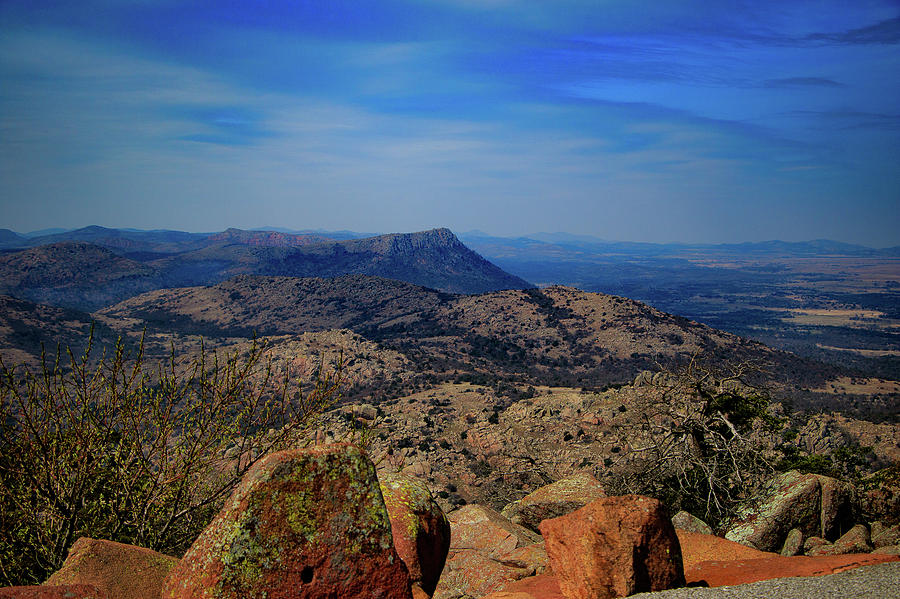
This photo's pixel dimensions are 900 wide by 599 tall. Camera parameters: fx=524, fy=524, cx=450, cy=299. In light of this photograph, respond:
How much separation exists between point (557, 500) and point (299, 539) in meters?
10.8

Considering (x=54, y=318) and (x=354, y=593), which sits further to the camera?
(x=54, y=318)

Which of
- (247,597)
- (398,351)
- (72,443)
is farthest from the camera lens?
(398,351)

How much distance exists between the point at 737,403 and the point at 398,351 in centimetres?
5136

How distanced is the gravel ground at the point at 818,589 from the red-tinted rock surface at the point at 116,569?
22.3ft

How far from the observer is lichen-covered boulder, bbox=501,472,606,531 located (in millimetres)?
14805

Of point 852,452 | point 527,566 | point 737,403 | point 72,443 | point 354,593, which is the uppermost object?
point 72,443

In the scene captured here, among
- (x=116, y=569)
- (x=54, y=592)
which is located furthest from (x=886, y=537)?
(x=54, y=592)

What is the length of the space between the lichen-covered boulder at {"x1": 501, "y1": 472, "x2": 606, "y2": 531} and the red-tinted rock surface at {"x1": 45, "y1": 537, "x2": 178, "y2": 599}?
34.4 ft

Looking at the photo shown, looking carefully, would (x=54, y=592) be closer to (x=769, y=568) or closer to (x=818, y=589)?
(x=818, y=589)

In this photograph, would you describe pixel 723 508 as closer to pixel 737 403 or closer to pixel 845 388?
pixel 737 403

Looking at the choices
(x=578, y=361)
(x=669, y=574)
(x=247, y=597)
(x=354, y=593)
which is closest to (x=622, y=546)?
(x=669, y=574)

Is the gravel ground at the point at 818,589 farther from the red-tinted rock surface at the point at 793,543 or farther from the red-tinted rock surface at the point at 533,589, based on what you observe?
the red-tinted rock surface at the point at 793,543

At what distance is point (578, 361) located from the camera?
74000 mm

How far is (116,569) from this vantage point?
6.55m
